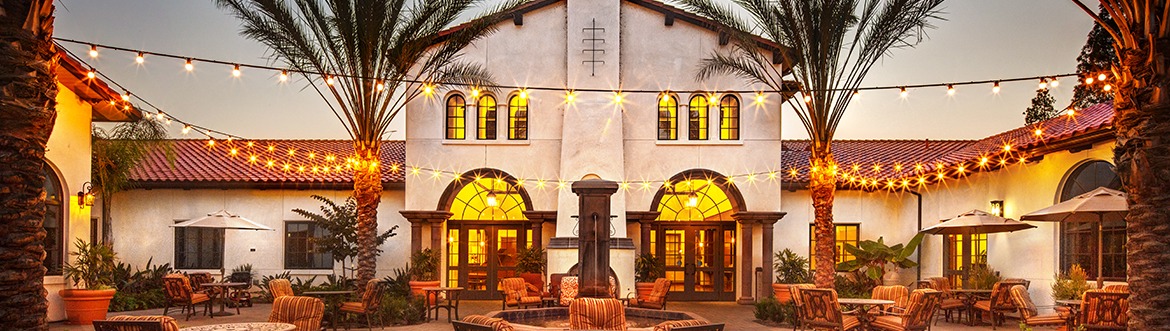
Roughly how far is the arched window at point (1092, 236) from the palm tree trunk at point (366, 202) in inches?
479

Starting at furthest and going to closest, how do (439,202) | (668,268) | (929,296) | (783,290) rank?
1. (668,268)
2. (439,202)
3. (783,290)
4. (929,296)

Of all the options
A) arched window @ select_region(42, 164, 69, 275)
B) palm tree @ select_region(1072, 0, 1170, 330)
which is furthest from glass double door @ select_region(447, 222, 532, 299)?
palm tree @ select_region(1072, 0, 1170, 330)

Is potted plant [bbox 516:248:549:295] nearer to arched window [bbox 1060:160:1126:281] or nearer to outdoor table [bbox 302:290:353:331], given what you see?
outdoor table [bbox 302:290:353:331]

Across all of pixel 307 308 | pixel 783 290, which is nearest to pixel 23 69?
pixel 307 308

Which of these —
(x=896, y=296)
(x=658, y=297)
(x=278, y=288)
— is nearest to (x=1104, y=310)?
(x=896, y=296)

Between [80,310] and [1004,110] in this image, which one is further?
[1004,110]

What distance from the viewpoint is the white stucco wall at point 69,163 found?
1783cm

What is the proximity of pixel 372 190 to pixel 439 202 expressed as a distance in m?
5.46

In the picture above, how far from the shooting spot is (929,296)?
45.4 ft

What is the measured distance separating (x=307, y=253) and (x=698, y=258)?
31.4 feet

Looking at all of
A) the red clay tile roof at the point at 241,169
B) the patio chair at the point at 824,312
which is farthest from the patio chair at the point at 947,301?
the red clay tile roof at the point at 241,169

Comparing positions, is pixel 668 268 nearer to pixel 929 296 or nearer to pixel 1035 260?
pixel 1035 260

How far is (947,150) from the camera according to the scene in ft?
94.9

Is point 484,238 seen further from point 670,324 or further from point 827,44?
point 670,324
